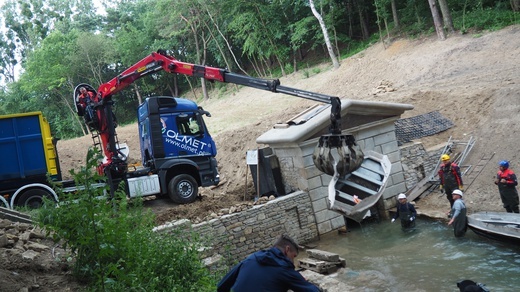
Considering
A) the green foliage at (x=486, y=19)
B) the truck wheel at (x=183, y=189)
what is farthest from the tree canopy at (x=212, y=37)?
the truck wheel at (x=183, y=189)

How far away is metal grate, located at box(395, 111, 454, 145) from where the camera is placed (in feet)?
51.9

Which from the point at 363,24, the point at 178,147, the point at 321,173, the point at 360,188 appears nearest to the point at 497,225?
the point at 360,188

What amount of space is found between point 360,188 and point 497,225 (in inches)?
126

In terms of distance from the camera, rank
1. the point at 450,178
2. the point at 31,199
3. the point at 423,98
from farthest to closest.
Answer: the point at 423,98 → the point at 450,178 → the point at 31,199

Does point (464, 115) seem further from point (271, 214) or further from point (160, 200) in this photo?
point (160, 200)

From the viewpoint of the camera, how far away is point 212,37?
37750 millimetres

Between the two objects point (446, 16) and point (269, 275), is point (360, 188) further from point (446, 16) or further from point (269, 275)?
point (446, 16)

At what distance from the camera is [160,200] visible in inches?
537

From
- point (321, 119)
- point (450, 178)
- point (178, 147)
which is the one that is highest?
point (321, 119)

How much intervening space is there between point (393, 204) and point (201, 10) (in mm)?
26087

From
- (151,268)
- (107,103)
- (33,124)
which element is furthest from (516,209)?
(33,124)

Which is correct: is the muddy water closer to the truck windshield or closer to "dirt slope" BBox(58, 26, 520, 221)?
"dirt slope" BBox(58, 26, 520, 221)

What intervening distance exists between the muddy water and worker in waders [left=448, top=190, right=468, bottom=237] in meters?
0.30

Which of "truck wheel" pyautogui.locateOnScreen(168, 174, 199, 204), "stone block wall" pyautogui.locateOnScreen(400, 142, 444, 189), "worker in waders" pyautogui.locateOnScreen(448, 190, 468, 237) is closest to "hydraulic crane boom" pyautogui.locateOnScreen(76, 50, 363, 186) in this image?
"truck wheel" pyautogui.locateOnScreen(168, 174, 199, 204)
